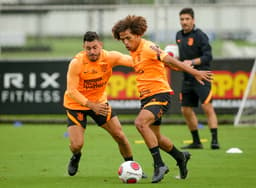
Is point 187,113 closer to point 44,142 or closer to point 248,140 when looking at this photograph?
point 248,140

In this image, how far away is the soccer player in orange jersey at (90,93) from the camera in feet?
37.6

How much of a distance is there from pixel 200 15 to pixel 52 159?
942cm

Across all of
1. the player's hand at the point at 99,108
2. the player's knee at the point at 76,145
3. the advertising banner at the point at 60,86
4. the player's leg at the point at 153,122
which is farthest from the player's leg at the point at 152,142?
the advertising banner at the point at 60,86

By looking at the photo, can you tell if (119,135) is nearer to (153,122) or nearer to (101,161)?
(153,122)

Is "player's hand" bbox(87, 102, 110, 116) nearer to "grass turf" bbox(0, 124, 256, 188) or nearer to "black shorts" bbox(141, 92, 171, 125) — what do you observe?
"black shorts" bbox(141, 92, 171, 125)

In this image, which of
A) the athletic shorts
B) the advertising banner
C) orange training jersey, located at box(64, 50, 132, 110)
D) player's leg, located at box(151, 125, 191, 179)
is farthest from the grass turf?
the advertising banner

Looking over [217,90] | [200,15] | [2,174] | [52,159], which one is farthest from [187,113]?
[200,15]

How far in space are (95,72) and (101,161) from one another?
2.35m

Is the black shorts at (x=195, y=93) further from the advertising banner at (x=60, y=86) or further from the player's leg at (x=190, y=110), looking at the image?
the advertising banner at (x=60, y=86)

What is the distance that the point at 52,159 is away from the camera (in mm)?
13898

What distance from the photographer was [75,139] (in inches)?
458

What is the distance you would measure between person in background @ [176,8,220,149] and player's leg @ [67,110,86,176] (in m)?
3.73

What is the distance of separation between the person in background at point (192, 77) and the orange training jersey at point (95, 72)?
11.5 ft

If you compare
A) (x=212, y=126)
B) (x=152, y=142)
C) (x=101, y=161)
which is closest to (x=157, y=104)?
(x=152, y=142)
